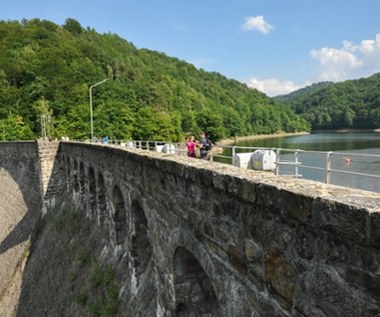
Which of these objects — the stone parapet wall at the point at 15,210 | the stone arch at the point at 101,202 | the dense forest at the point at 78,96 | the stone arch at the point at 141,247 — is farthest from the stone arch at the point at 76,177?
the dense forest at the point at 78,96

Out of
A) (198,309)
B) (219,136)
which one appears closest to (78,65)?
(219,136)

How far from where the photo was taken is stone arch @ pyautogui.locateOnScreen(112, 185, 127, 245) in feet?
39.6

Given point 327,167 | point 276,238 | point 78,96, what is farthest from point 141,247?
point 78,96

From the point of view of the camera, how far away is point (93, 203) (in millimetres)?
16766

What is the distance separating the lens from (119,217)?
479 inches

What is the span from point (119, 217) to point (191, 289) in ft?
19.7

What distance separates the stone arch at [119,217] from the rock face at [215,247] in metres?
0.03

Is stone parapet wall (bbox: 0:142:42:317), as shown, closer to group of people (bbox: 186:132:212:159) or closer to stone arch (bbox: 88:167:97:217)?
stone arch (bbox: 88:167:97:217)

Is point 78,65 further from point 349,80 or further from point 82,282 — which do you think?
point 349,80

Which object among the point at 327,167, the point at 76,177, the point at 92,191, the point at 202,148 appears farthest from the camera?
the point at 76,177

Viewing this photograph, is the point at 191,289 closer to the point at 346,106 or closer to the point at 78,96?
the point at 78,96

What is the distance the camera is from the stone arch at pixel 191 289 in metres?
6.57

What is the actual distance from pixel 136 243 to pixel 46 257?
10954 millimetres

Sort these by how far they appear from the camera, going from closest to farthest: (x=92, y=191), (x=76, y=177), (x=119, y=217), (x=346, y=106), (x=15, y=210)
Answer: (x=119, y=217)
(x=92, y=191)
(x=76, y=177)
(x=15, y=210)
(x=346, y=106)
